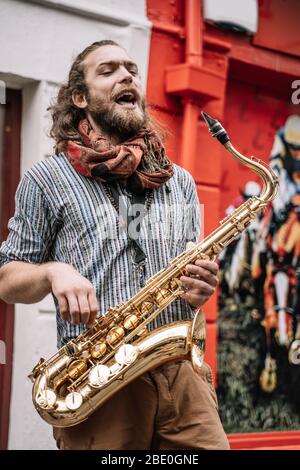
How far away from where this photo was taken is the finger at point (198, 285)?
271cm

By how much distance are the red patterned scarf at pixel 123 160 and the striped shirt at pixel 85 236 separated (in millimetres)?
49

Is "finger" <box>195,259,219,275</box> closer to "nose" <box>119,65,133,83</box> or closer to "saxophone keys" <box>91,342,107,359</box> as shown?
"saxophone keys" <box>91,342,107,359</box>

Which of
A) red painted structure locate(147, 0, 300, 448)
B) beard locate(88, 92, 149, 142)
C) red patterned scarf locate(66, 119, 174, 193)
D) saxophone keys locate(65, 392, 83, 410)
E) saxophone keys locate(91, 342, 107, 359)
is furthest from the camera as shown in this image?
red painted structure locate(147, 0, 300, 448)

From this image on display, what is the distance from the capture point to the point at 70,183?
9.20 ft

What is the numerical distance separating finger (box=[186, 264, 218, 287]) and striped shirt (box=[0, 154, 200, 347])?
0.45 ft

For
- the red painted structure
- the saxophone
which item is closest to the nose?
the saxophone

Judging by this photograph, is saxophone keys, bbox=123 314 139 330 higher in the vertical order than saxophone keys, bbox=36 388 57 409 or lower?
higher

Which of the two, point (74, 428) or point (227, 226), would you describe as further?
point (227, 226)

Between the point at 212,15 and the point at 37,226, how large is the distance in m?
2.94

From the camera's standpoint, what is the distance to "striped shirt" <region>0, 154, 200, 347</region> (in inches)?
107

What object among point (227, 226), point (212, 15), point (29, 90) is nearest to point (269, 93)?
point (212, 15)

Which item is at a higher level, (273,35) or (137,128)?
(273,35)

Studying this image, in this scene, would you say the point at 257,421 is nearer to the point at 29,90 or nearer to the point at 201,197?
the point at 201,197

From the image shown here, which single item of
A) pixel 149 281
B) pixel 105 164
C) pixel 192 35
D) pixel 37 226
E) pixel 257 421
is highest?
pixel 192 35
